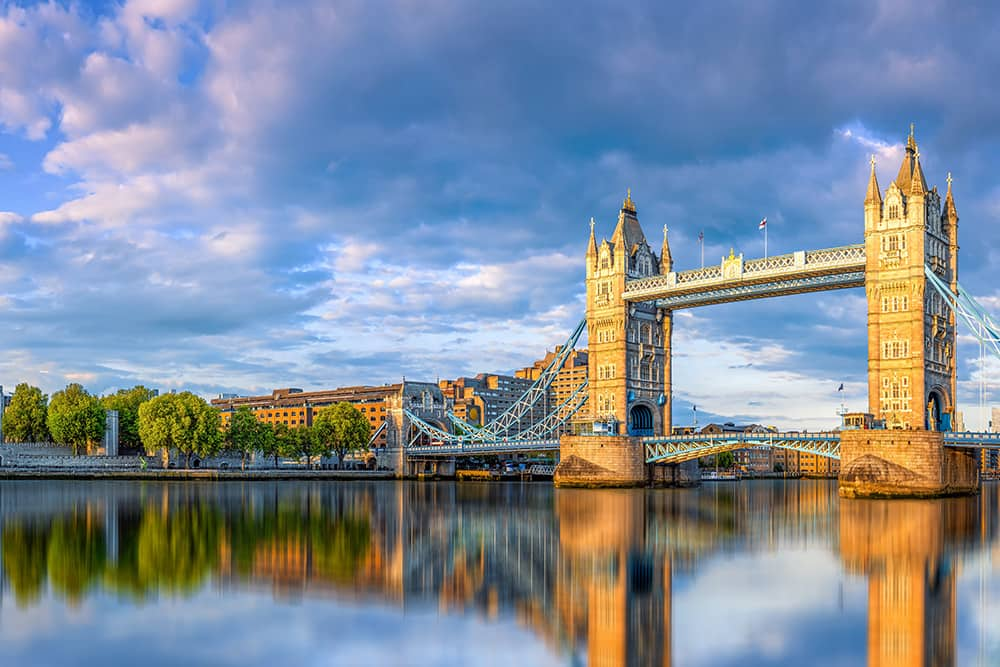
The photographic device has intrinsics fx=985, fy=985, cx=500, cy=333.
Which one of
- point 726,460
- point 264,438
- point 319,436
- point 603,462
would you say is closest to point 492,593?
point 603,462

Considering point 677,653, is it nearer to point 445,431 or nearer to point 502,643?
point 502,643

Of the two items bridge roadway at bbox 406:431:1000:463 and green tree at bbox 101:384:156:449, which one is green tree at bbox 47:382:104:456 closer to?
green tree at bbox 101:384:156:449

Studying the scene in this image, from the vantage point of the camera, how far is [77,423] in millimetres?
99062

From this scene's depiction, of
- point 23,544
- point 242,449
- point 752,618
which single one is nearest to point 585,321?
point 242,449

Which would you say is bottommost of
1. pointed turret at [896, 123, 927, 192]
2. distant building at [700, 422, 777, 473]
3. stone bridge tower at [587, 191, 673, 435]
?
distant building at [700, 422, 777, 473]

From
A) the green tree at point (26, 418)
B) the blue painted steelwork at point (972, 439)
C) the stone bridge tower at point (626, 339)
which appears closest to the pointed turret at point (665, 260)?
the stone bridge tower at point (626, 339)

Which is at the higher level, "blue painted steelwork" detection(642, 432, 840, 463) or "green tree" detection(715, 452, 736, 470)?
"blue painted steelwork" detection(642, 432, 840, 463)

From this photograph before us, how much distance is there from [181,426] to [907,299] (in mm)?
66296

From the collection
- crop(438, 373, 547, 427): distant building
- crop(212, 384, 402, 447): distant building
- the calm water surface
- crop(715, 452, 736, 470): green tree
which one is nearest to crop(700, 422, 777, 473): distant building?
crop(715, 452, 736, 470): green tree

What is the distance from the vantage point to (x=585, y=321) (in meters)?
86.2

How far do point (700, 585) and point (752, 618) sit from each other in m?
3.60

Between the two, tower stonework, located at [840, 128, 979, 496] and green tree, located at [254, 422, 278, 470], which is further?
green tree, located at [254, 422, 278, 470]

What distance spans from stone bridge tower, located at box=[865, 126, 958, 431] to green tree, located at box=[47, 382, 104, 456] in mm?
75516

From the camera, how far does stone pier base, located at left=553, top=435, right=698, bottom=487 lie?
251ft
